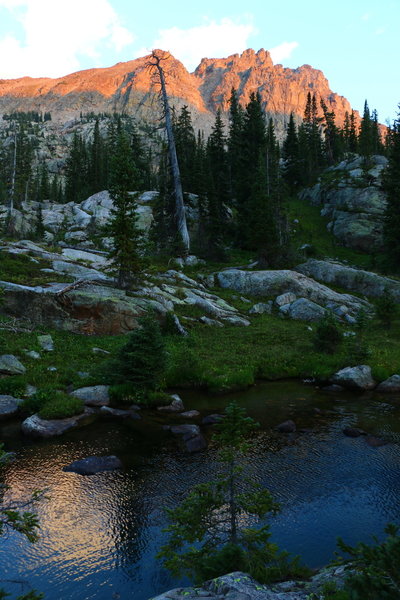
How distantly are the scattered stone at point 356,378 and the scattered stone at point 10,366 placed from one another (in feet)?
57.3

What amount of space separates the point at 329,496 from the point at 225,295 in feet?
91.4

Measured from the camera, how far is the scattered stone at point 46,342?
2275cm

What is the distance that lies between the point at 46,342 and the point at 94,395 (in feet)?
22.6

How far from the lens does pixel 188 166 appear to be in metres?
Answer: 68.8

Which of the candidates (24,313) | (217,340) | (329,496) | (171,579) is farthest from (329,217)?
(171,579)

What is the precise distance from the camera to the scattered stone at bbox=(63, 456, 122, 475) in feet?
40.6

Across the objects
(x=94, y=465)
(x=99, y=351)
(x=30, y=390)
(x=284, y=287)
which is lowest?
(x=94, y=465)

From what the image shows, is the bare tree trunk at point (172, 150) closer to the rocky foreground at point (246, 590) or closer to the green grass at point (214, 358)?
the green grass at point (214, 358)

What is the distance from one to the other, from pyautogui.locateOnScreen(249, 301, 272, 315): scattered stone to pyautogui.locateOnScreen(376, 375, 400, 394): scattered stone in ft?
49.7

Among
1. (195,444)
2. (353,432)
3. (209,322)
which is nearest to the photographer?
(195,444)

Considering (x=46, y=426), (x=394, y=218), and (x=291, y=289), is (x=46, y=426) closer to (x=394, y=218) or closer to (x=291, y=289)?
(x=291, y=289)

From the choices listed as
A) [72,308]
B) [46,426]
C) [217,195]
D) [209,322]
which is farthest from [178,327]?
[217,195]

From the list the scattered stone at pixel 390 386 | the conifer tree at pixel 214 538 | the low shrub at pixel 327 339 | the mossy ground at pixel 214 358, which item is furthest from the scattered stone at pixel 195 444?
the low shrub at pixel 327 339

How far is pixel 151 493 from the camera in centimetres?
1127
